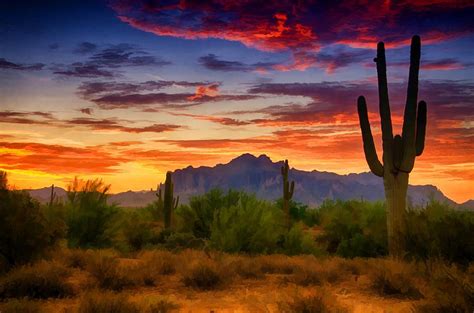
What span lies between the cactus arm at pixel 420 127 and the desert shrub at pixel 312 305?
1001cm

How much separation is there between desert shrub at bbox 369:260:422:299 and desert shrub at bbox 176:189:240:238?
10.8m

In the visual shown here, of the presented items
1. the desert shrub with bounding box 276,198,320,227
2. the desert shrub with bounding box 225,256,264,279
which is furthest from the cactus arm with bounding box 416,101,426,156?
the desert shrub with bounding box 276,198,320,227

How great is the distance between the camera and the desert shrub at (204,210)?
22.0 meters

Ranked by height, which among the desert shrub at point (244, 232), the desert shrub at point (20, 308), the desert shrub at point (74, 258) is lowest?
the desert shrub at point (20, 308)

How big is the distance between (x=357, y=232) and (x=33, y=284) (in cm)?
1653

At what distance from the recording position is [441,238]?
1248 centimetres

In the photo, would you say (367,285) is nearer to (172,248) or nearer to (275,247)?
(275,247)

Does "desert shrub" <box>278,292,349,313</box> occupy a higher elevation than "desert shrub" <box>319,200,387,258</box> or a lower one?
lower

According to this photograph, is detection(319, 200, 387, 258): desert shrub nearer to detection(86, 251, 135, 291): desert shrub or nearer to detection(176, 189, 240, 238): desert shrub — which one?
detection(176, 189, 240, 238): desert shrub

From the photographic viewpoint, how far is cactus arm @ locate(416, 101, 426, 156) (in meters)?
17.1

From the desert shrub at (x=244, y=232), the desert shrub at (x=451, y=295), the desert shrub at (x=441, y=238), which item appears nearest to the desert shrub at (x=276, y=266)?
the desert shrub at (x=244, y=232)

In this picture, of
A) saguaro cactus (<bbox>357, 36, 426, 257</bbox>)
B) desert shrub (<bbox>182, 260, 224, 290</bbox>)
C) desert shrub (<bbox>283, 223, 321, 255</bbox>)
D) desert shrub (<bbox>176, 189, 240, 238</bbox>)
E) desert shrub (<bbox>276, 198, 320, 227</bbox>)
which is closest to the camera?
desert shrub (<bbox>182, 260, 224, 290</bbox>)

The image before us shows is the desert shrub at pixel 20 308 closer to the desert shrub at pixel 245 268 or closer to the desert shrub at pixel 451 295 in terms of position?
the desert shrub at pixel 245 268

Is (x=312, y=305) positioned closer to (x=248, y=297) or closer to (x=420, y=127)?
(x=248, y=297)
